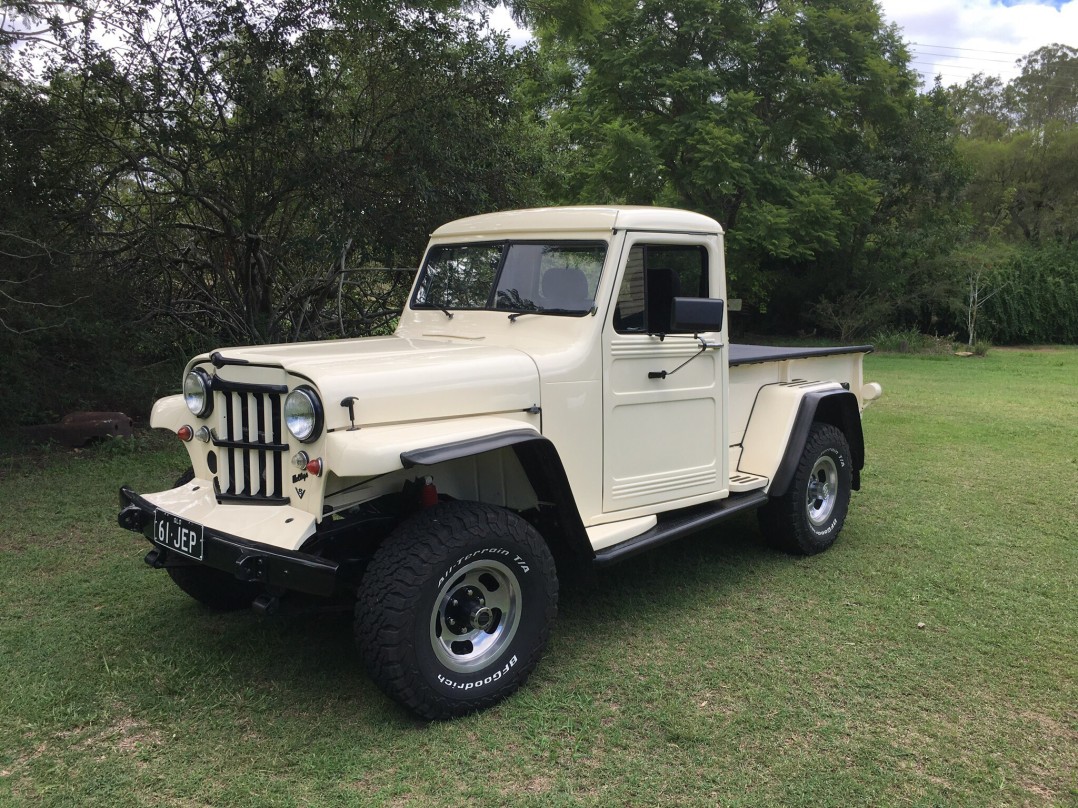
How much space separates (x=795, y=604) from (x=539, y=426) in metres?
1.80

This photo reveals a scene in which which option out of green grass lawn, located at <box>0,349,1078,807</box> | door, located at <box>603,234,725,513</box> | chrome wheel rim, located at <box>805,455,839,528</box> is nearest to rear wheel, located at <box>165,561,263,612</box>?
green grass lawn, located at <box>0,349,1078,807</box>

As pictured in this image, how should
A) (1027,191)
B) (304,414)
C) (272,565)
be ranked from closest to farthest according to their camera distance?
(272,565) < (304,414) < (1027,191)

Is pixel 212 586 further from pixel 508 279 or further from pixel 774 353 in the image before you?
pixel 774 353

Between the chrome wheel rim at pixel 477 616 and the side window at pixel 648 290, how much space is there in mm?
1333

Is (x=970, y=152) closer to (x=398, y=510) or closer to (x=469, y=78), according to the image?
(x=469, y=78)

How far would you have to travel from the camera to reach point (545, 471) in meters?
3.40

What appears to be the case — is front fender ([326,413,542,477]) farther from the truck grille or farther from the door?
the door

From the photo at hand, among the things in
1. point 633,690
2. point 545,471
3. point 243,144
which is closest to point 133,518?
point 545,471

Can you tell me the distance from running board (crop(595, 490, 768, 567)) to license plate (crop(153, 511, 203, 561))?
164 cm

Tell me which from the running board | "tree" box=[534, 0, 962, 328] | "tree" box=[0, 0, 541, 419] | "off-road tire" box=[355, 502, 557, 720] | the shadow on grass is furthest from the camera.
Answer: "tree" box=[534, 0, 962, 328]

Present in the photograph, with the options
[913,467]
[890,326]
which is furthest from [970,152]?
[913,467]

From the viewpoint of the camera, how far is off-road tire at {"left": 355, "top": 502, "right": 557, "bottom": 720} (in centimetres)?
293

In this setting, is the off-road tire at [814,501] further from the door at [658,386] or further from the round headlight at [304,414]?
the round headlight at [304,414]

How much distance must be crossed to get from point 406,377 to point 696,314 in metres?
1.41
